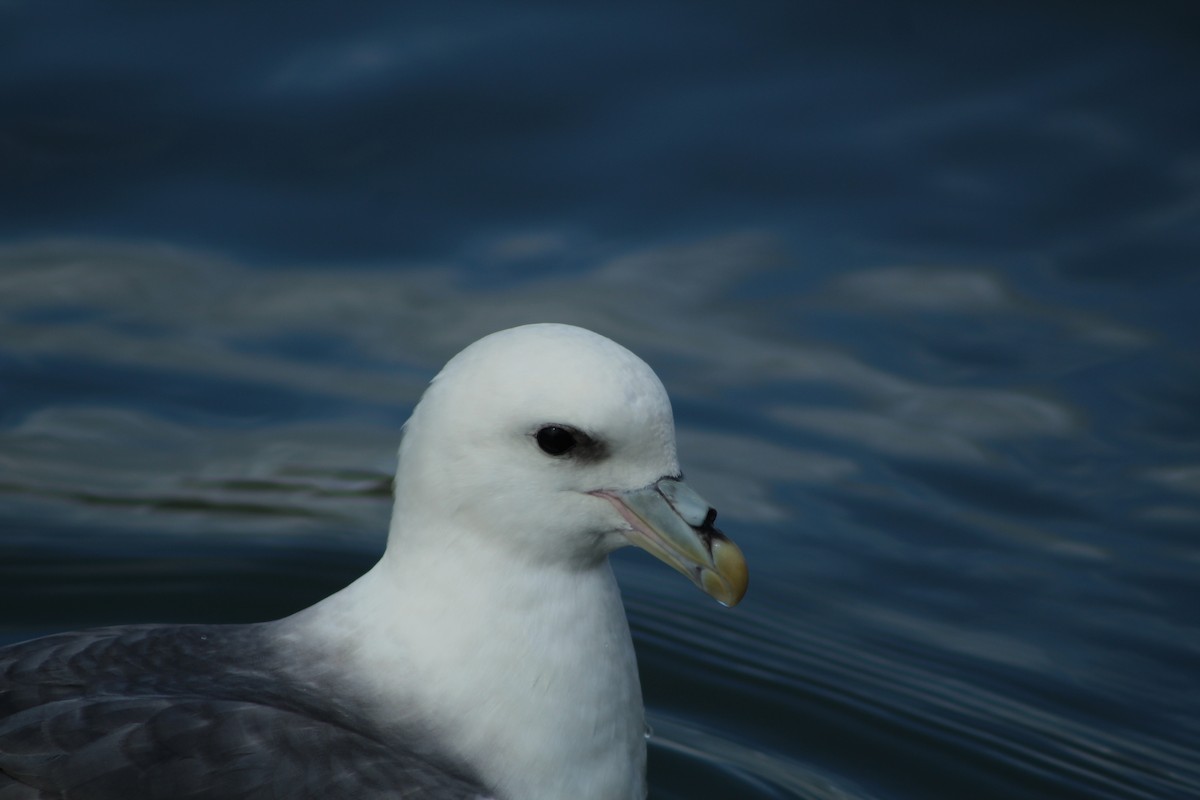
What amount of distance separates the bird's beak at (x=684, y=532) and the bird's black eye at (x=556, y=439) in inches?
5.2

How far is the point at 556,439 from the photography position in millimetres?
3191

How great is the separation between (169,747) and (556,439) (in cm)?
92

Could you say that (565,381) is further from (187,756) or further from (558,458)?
(187,756)

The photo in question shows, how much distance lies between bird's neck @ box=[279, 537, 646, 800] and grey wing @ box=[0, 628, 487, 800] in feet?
0.52

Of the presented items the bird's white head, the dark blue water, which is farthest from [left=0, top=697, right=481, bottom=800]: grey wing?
the dark blue water

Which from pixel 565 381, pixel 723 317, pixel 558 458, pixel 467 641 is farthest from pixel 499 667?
pixel 723 317

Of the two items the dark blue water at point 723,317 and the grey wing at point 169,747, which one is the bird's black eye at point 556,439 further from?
the dark blue water at point 723,317

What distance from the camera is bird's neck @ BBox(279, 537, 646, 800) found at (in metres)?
3.33

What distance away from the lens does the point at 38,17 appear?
261 inches

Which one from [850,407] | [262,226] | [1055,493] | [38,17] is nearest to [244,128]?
[262,226]

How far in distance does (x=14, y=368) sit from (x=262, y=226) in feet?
3.68

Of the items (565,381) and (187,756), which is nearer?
(187,756)

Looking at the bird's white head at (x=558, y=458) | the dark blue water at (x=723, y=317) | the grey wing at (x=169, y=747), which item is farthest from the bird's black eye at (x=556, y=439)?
the dark blue water at (x=723, y=317)

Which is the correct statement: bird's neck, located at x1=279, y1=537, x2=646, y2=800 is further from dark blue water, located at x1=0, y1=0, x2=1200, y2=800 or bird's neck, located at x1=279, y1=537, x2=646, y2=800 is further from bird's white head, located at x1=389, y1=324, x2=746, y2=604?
dark blue water, located at x1=0, y1=0, x2=1200, y2=800
